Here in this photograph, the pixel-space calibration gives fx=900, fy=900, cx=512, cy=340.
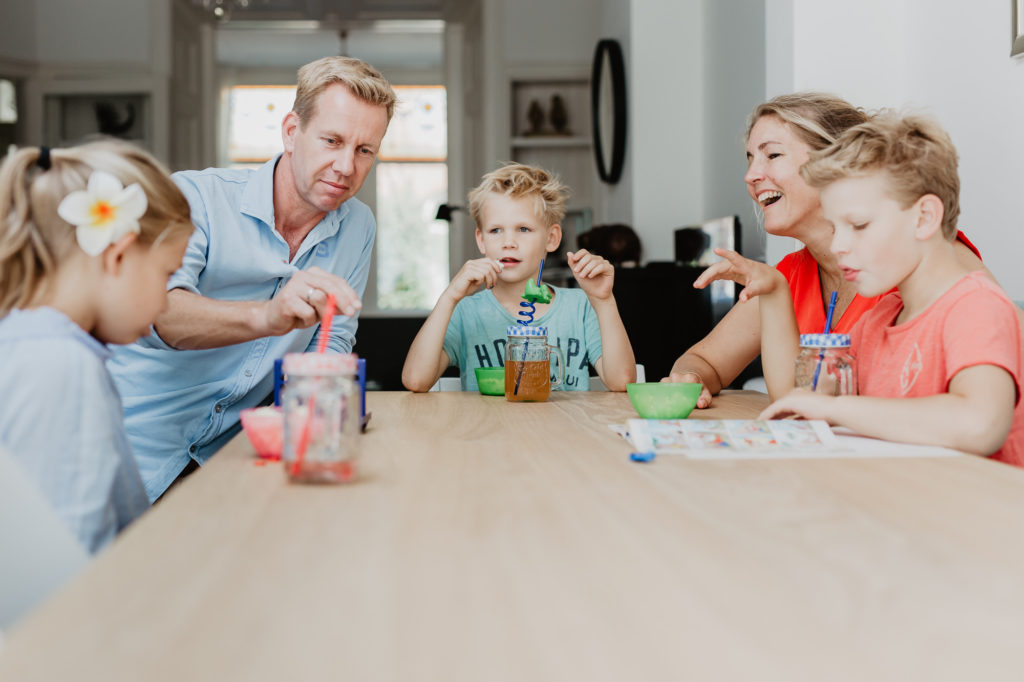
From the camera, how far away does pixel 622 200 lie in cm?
465

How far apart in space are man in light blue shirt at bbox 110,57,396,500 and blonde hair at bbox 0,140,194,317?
22.9 inches

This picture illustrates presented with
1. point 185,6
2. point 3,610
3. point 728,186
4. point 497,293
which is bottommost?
point 3,610

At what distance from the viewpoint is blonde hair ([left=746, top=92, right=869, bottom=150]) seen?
5.74 feet

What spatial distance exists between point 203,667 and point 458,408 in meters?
1.05

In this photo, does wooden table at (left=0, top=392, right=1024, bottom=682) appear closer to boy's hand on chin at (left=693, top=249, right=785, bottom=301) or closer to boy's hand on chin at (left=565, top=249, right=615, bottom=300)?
boy's hand on chin at (left=693, top=249, right=785, bottom=301)

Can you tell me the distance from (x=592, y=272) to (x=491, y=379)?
288 mm

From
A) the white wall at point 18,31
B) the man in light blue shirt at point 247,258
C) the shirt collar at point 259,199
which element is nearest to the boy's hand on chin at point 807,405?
the man in light blue shirt at point 247,258

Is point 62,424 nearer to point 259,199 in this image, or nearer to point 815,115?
A: point 259,199

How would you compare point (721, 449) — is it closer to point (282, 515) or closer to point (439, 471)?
point (439, 471)

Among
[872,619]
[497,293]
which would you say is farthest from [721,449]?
[497,293]

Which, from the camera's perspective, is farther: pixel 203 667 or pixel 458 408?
pixel 458 408

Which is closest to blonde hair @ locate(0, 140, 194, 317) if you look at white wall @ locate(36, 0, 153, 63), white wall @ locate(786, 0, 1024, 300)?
white wall @ locate(786, 0, 1024, 300)

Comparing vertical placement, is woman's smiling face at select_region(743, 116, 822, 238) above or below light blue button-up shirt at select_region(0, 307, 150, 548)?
above

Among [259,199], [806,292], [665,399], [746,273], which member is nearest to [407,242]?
[259,199]
